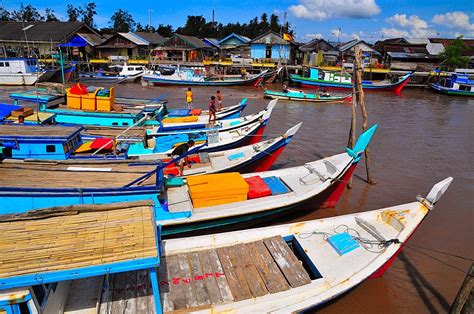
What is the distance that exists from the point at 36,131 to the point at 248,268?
7.97 meters

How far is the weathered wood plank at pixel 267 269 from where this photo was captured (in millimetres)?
5418

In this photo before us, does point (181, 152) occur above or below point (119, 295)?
above

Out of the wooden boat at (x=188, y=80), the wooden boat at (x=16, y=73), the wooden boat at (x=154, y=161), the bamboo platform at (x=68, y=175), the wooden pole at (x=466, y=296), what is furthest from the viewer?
the wooden boat at (x=188, y=80)

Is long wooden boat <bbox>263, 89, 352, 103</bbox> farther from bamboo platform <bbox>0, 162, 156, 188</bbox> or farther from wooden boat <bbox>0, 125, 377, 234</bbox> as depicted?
bamboo platform <bbox>0, 162, 156, 188</bbox>

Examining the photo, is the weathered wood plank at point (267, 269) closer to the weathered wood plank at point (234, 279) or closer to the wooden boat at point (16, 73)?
the weathered wood plank at point (234, 279)

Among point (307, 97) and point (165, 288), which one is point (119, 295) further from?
point (307, 97)

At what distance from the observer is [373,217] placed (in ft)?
24.5

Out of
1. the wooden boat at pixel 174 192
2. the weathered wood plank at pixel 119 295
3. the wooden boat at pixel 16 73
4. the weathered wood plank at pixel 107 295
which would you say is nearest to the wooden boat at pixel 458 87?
the wooden boat at pixel 174 192

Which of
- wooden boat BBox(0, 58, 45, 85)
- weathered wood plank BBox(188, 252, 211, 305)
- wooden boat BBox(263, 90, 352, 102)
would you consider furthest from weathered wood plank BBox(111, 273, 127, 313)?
wooden boat BBox(0, 58, 45, 85)

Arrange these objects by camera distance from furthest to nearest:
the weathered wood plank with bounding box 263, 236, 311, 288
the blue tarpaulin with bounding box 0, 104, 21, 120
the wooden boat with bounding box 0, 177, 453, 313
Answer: the blue tarpaulin with bounding box 0, 104, 21, 120 → the weathered wood plank with bounding box 263, 236, 311, 288 → the wooden boat with bounding box 0, 177, 453, 313

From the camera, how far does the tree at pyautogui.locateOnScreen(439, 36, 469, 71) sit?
151 ft

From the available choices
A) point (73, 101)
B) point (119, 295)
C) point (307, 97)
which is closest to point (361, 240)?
point (119, 295)

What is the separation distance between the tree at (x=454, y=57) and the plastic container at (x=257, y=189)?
49.7 meters

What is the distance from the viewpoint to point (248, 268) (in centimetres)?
579
